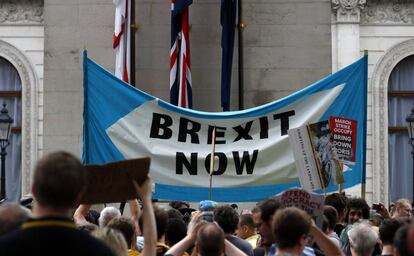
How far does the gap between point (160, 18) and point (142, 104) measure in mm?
5796

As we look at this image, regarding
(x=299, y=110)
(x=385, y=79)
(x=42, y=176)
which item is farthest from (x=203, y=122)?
(x=42, y=176)

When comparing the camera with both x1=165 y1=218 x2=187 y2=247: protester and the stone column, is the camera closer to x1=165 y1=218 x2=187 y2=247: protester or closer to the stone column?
x1=165 y1=218 x2=187 y2=247: protester

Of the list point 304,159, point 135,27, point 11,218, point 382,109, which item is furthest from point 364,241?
point 382,109

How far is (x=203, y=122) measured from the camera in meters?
17.2

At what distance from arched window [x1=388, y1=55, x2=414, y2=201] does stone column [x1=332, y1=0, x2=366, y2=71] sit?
3.90 ft

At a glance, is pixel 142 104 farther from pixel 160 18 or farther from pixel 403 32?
pixel 403 32

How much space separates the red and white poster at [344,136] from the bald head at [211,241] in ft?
28.2

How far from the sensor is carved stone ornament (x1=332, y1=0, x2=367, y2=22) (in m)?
24.8

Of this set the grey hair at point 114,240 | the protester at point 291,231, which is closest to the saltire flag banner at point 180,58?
the grey hair at point 114,240

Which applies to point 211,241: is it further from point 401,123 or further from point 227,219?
point 401,123

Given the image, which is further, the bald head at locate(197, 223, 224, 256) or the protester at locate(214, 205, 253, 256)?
the protester at locate(214, 205, 253, 256)


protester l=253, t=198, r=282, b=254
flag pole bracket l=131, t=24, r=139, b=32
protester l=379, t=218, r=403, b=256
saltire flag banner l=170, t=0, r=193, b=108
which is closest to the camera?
protester l=253, t=198, r=282, b=254

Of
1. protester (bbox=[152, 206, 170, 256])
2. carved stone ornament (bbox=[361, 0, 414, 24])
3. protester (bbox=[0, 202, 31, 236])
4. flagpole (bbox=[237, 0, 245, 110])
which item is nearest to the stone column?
carved stone ornament (bbox=[361, 0, 414, 24])

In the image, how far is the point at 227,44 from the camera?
22344 millimetres
